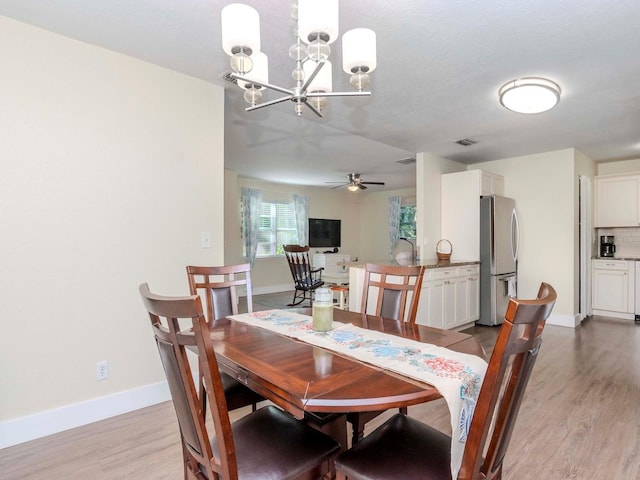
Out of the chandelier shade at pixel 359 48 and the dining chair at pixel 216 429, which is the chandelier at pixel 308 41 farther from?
the dining chair at pixel 216 429

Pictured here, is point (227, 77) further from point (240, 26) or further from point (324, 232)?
point (324, 232)

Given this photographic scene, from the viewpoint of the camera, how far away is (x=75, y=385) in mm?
2176

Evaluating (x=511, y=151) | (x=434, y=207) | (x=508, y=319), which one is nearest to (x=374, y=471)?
(x=508, y=319)

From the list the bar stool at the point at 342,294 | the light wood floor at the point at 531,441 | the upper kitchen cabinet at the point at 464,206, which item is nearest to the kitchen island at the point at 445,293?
the upper kitchen cabinet at the point at 464,206

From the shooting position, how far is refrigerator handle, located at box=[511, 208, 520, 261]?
493cm

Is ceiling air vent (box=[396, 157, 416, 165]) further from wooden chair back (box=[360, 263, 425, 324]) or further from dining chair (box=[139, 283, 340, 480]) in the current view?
dining chair (box=[139, 283, 340, 480])

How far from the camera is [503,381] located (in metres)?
0.93

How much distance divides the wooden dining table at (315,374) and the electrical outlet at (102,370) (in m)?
1.16

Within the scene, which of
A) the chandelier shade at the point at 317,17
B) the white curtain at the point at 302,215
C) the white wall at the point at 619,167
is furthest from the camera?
the white curtain at the point at 302,215

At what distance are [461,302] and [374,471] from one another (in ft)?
12.3

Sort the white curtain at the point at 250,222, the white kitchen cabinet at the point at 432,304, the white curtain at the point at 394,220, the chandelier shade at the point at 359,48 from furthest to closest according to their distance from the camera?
the white curtain at the point at 394,220 → the white curtain at the point at 250,222 → the white kitchen cabinet at the point at 432,304 → the chandelier shade at the point at 359,48

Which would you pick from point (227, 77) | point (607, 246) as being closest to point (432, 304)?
point (227, 77)

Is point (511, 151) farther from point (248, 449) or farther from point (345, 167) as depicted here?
point (248, 449)

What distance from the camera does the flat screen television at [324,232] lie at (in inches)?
327
